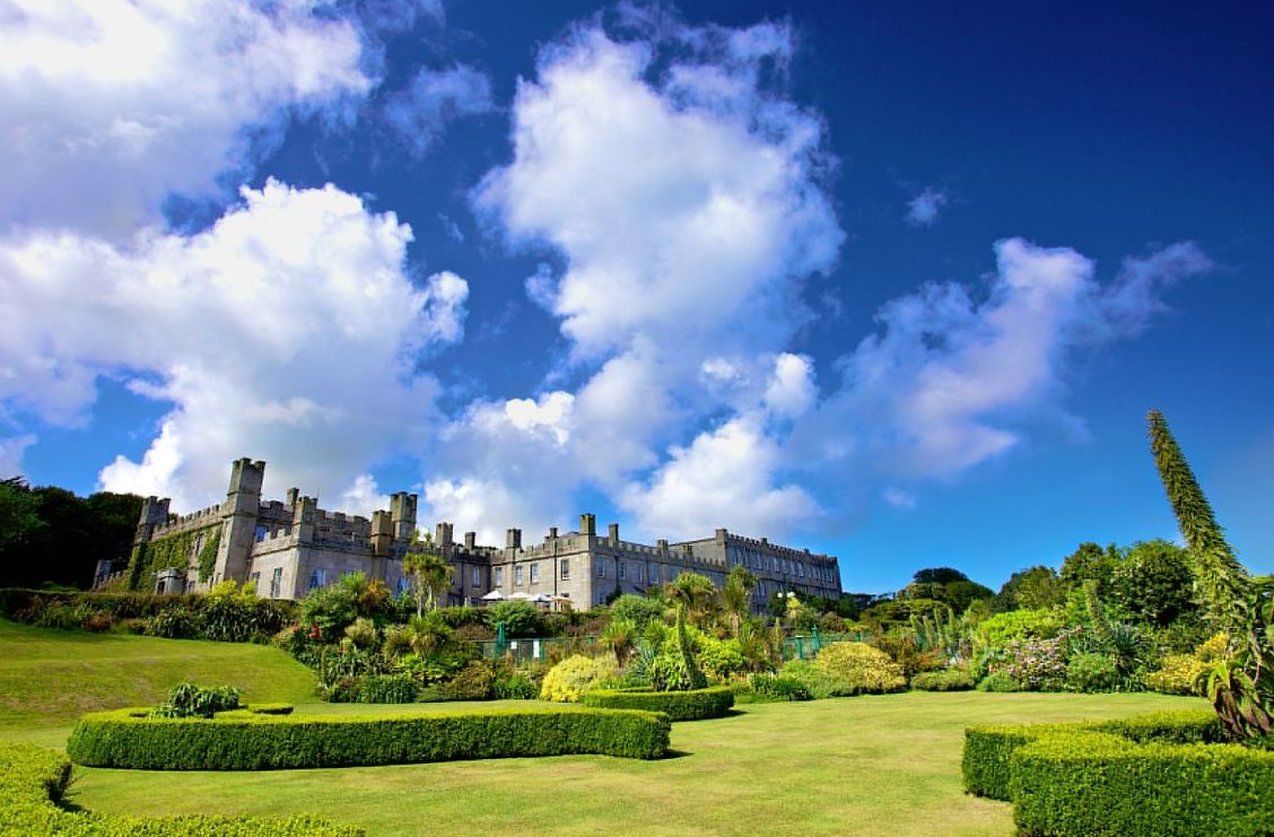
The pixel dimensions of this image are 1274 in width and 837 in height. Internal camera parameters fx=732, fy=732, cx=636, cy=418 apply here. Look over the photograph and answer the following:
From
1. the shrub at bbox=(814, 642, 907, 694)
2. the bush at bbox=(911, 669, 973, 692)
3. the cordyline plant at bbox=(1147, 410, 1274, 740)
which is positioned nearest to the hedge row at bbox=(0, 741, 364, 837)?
the cordyline plant at bbox=(1147, 410, 1274, 740)

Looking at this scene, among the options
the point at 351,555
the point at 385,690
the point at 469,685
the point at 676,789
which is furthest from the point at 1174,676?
the point at 351,555

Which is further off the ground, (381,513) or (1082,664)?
(381,513)

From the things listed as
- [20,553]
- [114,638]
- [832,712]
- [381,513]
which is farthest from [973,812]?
[20,553]

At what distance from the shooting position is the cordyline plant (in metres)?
8.46

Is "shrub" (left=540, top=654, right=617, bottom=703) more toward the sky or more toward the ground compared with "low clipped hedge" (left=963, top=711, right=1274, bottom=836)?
more toward the sky

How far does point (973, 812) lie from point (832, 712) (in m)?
10.9

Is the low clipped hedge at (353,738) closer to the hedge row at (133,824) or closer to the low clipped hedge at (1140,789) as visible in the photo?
the hedge row at (133,824)

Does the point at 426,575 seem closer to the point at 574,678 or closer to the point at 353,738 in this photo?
the point at 574,678

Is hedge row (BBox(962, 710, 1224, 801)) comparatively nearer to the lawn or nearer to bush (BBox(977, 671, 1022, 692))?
the lawn

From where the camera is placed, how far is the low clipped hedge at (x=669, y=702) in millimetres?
17531

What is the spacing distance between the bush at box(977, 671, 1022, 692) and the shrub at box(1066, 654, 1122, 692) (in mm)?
1664

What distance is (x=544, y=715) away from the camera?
42.7ft

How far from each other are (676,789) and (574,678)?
1473 centimetres

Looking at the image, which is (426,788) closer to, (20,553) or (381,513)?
(381,513)
